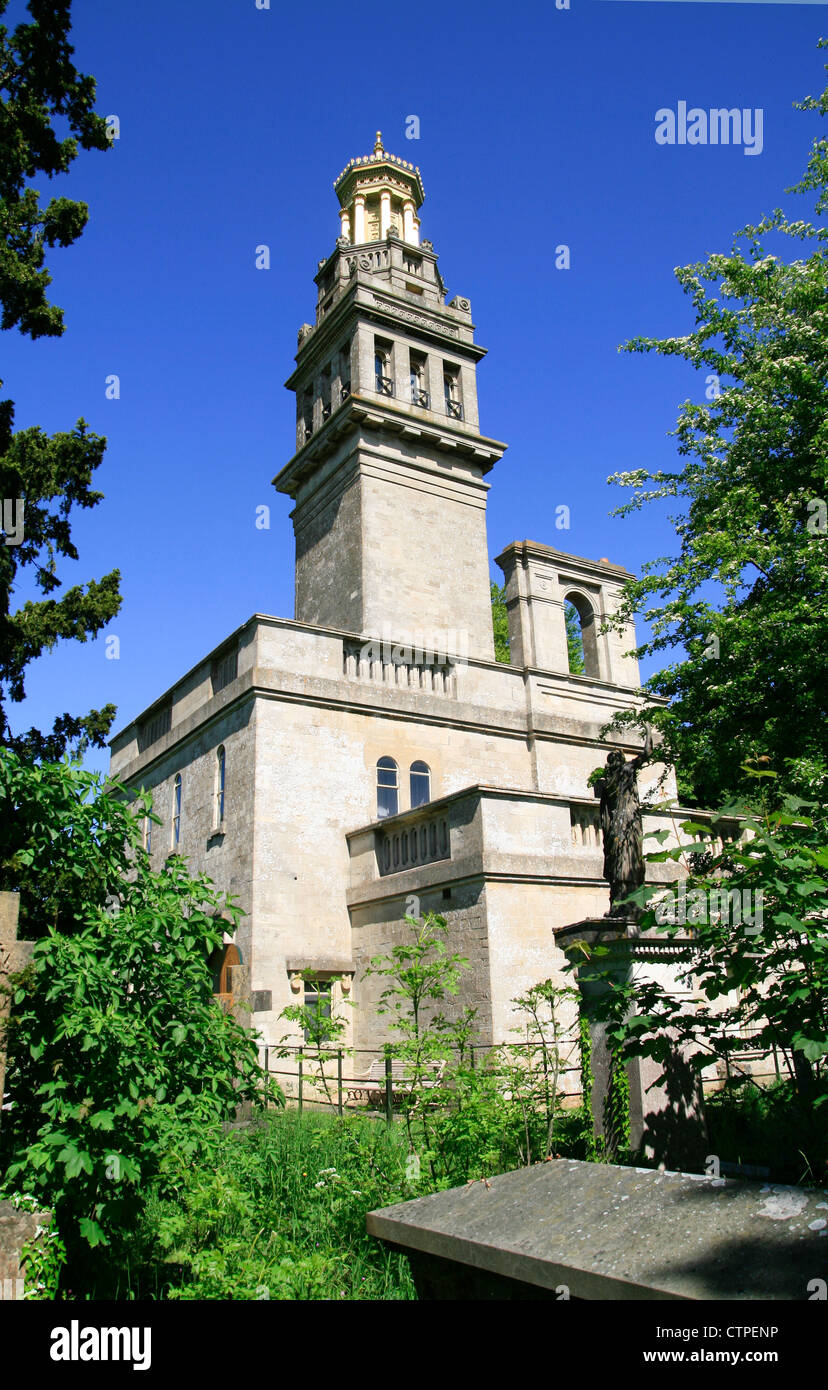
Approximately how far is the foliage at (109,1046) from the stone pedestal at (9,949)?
0.07 meters

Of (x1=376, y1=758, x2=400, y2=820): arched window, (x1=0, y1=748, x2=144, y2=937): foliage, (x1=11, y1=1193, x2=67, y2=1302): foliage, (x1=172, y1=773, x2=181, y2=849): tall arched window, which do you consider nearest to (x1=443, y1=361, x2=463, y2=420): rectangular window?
(x1=376, y1=758, x2=400, y2=820): arched window

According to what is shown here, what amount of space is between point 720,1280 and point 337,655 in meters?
17.5

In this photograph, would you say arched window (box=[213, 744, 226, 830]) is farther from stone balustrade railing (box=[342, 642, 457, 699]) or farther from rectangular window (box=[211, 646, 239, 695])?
stone balustrade railing (box=[342, 642, 457, 699])

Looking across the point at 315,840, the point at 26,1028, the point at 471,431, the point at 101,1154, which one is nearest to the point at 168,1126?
the point at 101,1154

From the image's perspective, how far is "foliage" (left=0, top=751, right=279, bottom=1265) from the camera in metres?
4.97

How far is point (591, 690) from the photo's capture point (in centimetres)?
2378

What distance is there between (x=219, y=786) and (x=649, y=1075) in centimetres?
1423

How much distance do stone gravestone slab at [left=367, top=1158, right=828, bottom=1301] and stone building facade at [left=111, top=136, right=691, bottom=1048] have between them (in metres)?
11.1

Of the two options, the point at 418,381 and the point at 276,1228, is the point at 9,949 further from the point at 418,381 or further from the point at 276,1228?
the point at 418,381

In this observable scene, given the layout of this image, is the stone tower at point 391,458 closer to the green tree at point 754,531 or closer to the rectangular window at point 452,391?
the rectangular window at point 452,391

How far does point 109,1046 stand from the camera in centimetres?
509
